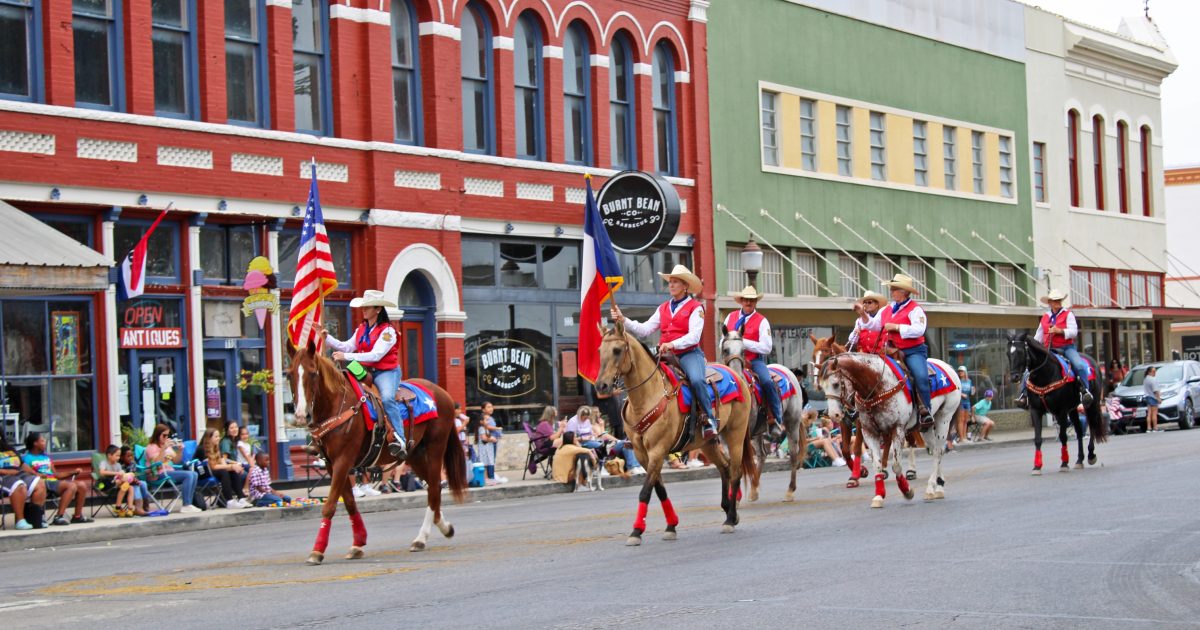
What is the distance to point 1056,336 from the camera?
22.3m

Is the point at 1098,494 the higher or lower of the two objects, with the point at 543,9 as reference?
lower

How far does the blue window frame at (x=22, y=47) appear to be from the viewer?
24206 millimetres

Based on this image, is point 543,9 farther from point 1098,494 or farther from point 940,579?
point 940,579

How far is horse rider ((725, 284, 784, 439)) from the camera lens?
18438 millimetres

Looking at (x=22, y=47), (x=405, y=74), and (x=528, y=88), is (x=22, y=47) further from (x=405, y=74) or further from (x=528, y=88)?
(x=528, y=88)

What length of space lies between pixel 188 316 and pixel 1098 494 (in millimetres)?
15039

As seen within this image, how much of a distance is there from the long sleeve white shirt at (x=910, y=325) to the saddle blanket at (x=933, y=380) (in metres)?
0.35

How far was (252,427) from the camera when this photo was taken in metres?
27.1

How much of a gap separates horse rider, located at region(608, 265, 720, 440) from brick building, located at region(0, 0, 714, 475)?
9590mm

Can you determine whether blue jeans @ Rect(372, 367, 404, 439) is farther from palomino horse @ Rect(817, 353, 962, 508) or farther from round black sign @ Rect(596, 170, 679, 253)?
round black sign @ Rect(596, 170, 679, 253)

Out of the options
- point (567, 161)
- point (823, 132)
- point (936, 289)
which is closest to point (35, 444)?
point (567, 161)

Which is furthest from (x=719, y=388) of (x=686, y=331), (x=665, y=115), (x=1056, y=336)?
(x=665, y=115)

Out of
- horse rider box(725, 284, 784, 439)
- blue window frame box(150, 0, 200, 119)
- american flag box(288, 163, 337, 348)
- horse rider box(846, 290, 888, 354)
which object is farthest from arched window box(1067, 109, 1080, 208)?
american flag box(288, 163, 337, 348)

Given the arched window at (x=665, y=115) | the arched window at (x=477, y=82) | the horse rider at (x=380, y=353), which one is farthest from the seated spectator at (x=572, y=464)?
the horse rider at (x=380, y=353)
